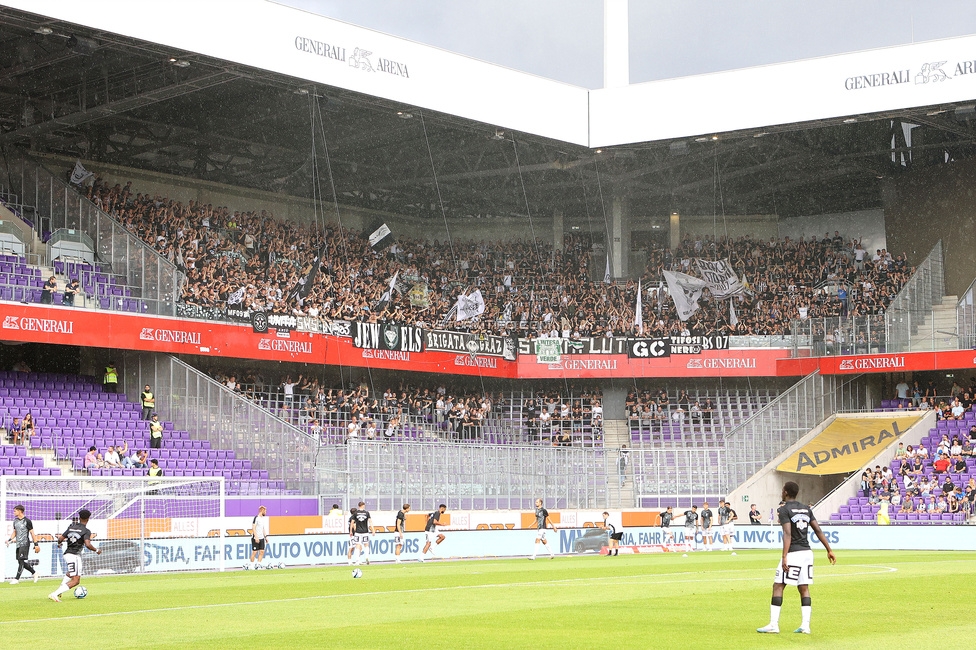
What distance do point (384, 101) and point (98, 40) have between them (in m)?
10.5

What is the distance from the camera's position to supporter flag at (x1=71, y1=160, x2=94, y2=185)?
43.3 m

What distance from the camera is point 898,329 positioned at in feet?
165

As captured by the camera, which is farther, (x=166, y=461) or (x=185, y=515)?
(x=166, y=461)

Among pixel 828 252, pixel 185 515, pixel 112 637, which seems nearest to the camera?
pixel 112 637

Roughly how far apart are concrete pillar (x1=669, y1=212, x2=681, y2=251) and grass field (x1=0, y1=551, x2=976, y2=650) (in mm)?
31209

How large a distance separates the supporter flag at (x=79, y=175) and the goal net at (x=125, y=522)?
14389 mm

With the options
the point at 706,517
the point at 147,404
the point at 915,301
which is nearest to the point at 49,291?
the point at 147,404

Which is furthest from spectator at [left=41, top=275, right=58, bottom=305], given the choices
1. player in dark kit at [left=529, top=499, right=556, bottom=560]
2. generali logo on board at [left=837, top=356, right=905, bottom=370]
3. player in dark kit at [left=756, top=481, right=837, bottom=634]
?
generali logo on board at [left=837, top=356, right=905, bottom=370]

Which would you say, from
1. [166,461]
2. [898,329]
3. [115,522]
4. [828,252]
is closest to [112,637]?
[115,522]

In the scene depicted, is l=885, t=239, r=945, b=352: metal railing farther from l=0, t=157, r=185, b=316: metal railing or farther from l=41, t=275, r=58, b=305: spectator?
l=41, t=275, r=58, b=305: spectator

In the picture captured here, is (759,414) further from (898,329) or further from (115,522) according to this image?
(115,522)

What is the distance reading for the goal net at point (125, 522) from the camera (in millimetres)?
27953

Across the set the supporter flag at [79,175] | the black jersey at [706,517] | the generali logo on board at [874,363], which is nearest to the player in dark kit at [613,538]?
the black jersey at [706,517]

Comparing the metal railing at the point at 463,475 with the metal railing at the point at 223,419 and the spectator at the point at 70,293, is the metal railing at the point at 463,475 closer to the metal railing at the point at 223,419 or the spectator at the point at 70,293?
the metal railing at the point at 223,419
